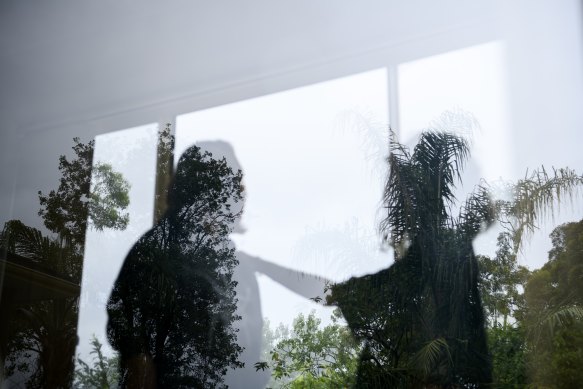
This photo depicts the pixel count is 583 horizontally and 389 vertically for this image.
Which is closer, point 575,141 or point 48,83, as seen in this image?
point 575,141

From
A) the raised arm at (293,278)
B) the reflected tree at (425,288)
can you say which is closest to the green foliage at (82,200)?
the raised arm at (293,278)

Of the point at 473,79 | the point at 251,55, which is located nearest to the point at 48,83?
the point at 251,55

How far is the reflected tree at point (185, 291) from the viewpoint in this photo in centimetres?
267

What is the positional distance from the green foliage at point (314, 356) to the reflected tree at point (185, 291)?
0.22 meters

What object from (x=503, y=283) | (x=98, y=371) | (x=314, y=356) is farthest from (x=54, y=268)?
(x=503, y=283)

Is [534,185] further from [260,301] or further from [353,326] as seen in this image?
[260,301]

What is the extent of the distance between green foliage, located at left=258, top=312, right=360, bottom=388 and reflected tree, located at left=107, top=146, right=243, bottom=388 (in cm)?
22

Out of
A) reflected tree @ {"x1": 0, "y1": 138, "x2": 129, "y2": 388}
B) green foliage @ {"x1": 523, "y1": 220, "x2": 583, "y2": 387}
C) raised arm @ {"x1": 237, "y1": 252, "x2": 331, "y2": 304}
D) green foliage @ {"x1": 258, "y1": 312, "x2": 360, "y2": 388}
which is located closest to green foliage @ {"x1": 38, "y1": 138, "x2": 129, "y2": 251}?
reflected tree @ {"x1": 0, "y1": 138, "x2": 129, "y2": 388}

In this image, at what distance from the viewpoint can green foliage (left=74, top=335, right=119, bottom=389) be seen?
2.73m

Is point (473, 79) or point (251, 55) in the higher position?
point (251, 55)

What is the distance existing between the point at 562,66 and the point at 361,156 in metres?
0.84

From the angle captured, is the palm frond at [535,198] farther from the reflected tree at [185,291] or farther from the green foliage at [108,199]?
the green foliage at [108,199]

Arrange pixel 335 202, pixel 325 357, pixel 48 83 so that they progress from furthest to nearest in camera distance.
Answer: pixel 48 83, pixel 335 202, pixel 325 357

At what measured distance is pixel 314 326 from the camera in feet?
8.23
